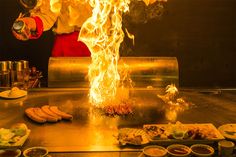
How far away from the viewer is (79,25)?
225 inches

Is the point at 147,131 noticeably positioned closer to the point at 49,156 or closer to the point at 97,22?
the point at 49,156

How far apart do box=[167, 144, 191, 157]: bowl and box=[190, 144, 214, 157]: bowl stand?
0.05 metres

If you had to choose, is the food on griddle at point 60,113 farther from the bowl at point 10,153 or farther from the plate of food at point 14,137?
the bowl at point 10,153

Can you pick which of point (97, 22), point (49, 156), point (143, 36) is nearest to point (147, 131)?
point (49, 156)

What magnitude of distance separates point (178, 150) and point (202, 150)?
0.18 metres

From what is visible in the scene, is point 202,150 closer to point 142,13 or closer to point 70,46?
point 70,46

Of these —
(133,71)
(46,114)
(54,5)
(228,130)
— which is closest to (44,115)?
(46,114)

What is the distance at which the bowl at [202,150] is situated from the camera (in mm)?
2500

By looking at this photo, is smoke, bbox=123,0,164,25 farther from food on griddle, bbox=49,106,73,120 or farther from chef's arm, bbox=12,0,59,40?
food on griddle, bbox=49,106,73,120

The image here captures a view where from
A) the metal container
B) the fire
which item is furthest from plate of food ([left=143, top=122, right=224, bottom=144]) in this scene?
the metal container

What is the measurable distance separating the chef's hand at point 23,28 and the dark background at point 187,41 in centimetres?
274

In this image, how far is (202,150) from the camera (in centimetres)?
258

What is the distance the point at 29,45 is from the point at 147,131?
506 cm

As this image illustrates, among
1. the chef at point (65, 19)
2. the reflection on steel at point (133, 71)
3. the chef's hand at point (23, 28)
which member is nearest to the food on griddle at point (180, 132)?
the reflection on steel at point (133, 71)
